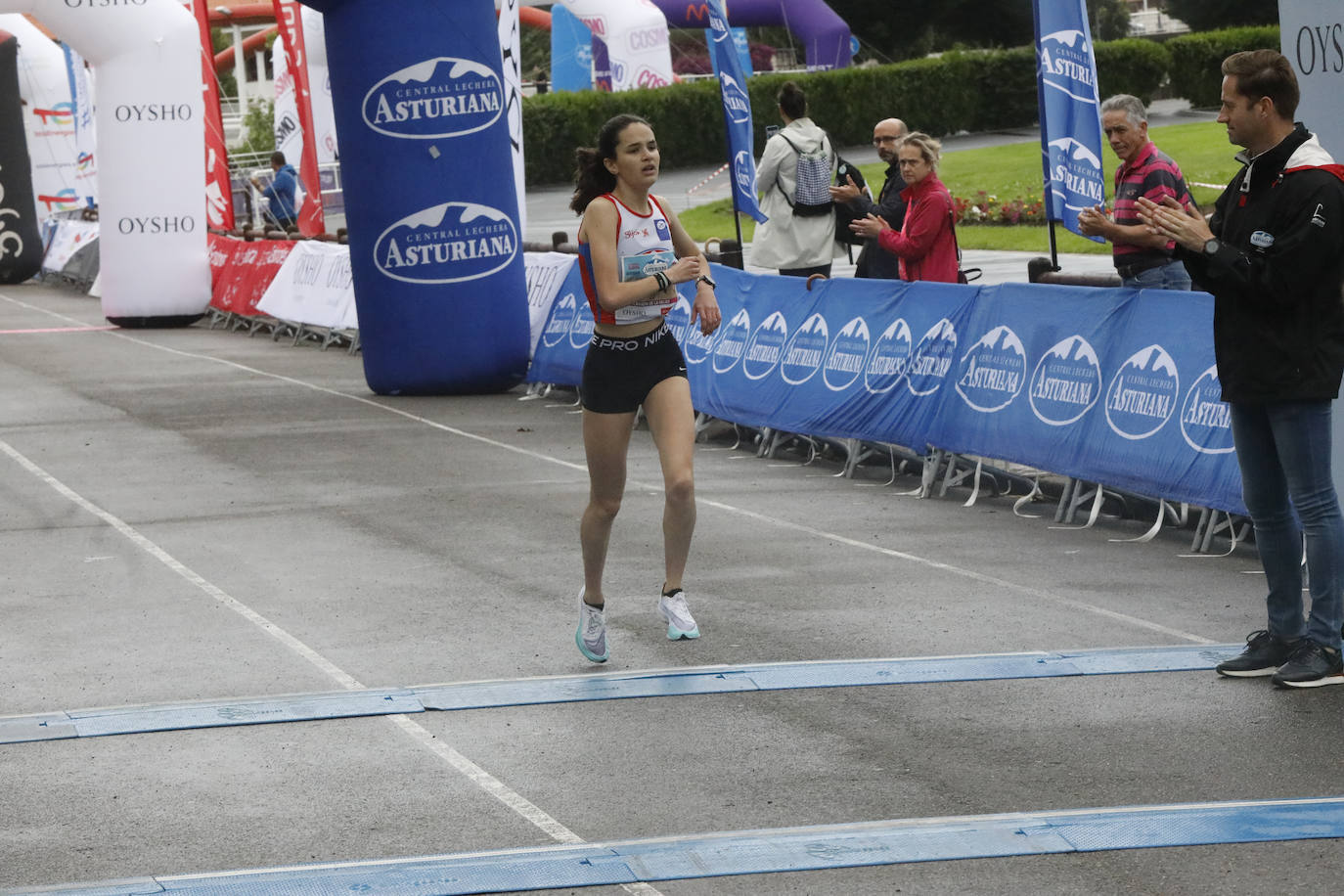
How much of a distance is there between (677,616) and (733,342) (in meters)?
6.65

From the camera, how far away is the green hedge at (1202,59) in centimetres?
5481

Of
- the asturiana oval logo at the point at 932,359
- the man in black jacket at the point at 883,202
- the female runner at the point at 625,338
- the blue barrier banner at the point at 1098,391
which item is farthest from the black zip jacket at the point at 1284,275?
the man in black jacket at the point at 883,202

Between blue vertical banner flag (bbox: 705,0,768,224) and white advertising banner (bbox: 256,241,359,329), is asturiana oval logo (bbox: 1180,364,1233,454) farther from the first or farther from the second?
white advertising banner (bbox: 256,241,359,329)

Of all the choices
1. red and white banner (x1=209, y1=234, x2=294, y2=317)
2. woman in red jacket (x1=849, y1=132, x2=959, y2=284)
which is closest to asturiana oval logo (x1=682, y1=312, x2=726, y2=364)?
woman in red jacket (x1=849, y1=132, x2=959, y2=284)

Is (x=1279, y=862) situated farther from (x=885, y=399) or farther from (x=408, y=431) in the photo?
(x=408, y=431)

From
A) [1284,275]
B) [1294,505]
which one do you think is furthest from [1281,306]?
[1294,505]

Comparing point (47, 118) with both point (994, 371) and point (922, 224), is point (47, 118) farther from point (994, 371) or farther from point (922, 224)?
point (994, 371)

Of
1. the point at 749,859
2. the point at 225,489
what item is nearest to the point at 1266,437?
the point at 749,859

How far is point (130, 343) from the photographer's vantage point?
76.2ft

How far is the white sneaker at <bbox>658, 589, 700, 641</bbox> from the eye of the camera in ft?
25.2

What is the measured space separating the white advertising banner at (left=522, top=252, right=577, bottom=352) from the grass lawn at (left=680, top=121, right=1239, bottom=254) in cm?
1139

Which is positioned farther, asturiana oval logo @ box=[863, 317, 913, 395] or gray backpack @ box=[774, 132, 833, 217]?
gray backpack @ box=[774, 132, 833, 217]

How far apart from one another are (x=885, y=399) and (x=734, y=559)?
2946 mm

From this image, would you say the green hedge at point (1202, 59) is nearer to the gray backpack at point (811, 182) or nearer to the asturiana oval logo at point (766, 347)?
the gray backpack at point (811, 182)
